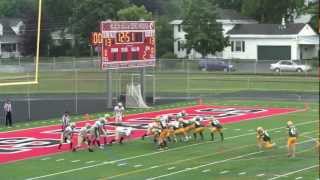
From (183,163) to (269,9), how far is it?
5772cm

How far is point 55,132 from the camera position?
26875mm

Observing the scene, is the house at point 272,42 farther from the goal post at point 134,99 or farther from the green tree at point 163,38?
the goal post at point 134,99

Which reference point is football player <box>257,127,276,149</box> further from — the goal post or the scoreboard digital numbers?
the goal post

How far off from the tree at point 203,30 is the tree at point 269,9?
10.8 metres

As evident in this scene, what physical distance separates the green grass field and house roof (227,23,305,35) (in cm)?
4056

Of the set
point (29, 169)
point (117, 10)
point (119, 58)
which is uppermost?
point (117, 10)

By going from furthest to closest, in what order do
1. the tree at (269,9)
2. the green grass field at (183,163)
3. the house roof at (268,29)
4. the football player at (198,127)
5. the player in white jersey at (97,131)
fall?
1. the tree at (269,9)
2. the house roof at (268,29)
3. the football player at (198,127)
4. the player in white jersey at (97,131)
5. the green grass field at (183,163)

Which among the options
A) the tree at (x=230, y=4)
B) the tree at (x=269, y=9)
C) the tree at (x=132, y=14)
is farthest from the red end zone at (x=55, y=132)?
the tree at (x=230, y=4)

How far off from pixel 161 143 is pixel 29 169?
4873 mm

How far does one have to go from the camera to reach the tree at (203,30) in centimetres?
6384

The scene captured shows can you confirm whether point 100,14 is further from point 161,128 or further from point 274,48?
point 161,128

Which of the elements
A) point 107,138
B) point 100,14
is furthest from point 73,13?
point 107,138

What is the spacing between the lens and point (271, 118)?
30516 millimetres

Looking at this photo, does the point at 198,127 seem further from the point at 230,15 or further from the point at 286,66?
the point at 230,15
